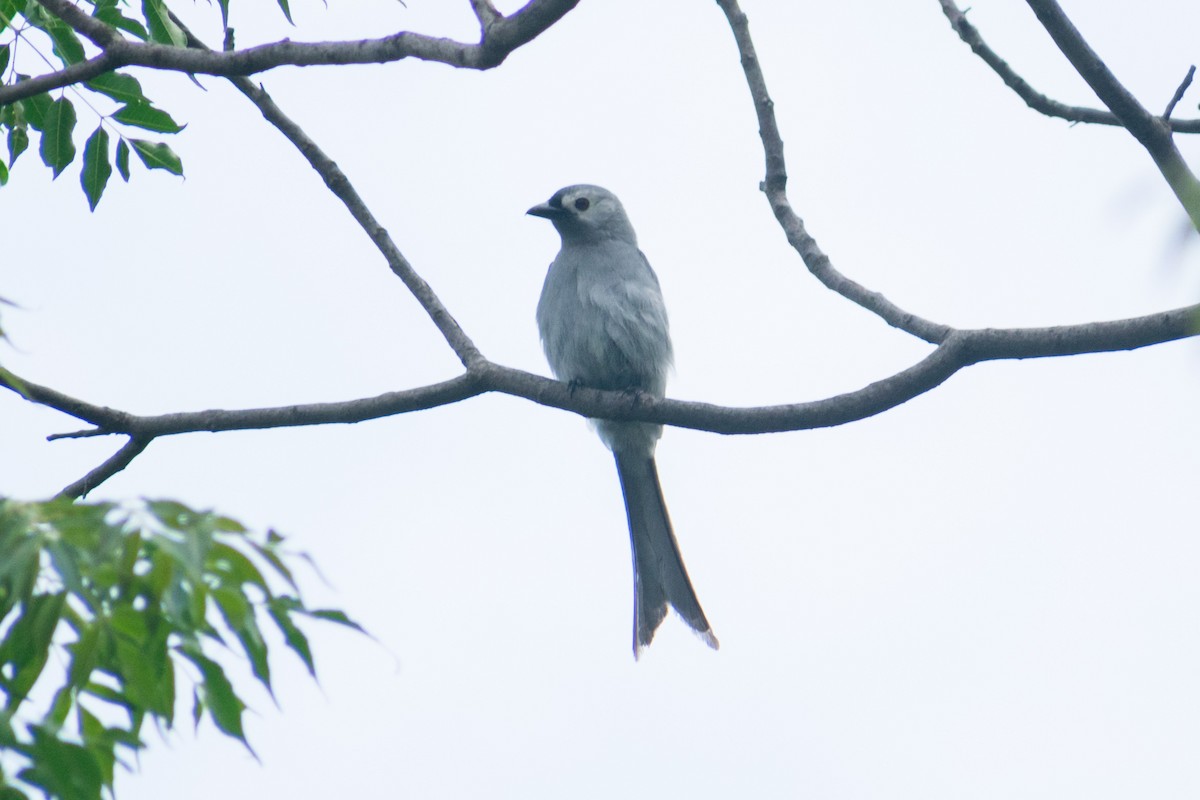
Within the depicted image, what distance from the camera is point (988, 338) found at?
15.1ft

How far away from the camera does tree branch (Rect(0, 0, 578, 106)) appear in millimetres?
4262

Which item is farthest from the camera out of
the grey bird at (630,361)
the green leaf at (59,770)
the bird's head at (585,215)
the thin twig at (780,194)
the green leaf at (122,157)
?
the bird's head at (585,215)

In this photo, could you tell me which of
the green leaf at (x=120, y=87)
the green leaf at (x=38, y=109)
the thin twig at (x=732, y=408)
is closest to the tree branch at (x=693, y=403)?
the thin twig at (x=732, y=408)

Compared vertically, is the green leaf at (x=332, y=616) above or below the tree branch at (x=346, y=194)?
below

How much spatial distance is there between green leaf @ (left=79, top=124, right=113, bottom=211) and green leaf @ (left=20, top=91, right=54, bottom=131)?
0.19 meters

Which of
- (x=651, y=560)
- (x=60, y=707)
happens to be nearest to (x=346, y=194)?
(x=651, y=560)

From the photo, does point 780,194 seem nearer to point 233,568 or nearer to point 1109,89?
point 1109,89

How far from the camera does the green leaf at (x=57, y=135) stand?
5.24 metres

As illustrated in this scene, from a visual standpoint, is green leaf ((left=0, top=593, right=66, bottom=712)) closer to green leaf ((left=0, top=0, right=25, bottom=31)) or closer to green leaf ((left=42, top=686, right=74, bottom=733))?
green leaf ((left=42, top=686, right=74, bottom=733))

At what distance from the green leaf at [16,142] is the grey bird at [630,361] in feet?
11.0

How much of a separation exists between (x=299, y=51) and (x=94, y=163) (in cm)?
123

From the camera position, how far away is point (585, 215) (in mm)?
8938

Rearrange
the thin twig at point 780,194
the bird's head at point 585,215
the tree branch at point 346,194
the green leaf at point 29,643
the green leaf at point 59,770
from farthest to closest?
the bird's head at point 585,215 < the tree branch at point 346,194 < the thin twig at point 780,194 < the green leaf at point 29,643 < the green leaf at point 59,770

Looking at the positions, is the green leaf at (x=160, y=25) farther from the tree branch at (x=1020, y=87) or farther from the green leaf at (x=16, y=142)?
the tree branch at (x=1020, y=87)
